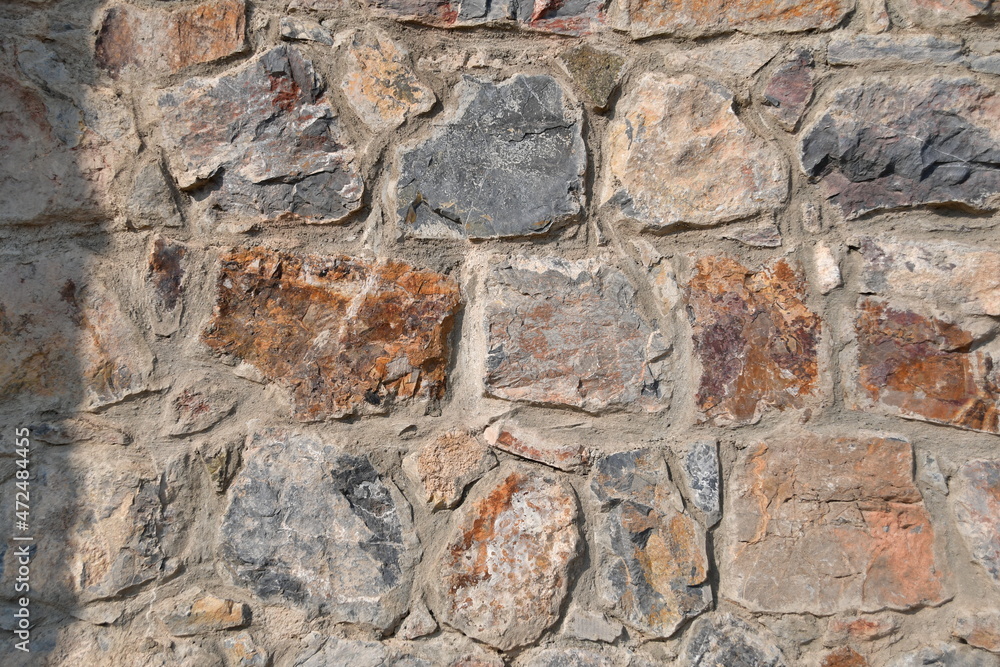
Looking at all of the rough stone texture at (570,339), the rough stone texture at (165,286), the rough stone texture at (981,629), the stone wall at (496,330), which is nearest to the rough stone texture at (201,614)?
the stone wall at (496,330)

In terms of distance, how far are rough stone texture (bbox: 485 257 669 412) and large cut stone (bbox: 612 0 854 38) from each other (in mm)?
439

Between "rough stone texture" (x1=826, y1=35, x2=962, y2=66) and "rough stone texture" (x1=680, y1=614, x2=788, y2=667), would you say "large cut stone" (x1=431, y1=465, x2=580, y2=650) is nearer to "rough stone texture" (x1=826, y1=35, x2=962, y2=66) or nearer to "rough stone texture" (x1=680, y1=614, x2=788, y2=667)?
"rough stone texture" (x1=680, y1=614, x2=788, y2=667)

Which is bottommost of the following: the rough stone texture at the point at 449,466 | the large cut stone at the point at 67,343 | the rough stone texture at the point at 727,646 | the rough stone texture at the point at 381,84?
the rough stone texture at the point at 727,646

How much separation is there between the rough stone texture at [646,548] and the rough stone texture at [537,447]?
4 centimetres

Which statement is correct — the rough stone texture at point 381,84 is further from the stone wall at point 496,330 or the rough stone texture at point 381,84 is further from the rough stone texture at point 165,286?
the rough stone texture at point 165,286

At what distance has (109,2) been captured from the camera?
1.19m

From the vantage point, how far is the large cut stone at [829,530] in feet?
3.64

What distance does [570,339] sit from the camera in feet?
3.83

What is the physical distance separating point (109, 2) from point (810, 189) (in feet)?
4.29

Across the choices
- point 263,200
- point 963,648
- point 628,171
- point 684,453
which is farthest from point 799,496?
point 263,200

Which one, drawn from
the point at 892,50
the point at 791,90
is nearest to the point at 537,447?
the point at 791,90

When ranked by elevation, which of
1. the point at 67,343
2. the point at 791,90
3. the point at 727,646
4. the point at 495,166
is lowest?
the point at 727,646

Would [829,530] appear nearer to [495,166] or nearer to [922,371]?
[922,371]

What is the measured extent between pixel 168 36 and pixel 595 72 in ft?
2.55
